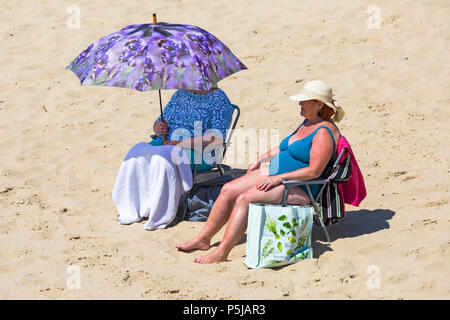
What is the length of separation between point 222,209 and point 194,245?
1.28ft

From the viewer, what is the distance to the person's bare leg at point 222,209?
18.0 feet

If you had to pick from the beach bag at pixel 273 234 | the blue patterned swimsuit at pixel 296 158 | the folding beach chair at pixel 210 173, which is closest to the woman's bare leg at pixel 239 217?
the beach bag at pixel 273 234

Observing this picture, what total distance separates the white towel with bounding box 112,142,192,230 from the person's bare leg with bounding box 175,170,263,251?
576 mm

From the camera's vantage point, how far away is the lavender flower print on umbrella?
583 cm

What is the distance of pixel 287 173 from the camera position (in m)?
5.38

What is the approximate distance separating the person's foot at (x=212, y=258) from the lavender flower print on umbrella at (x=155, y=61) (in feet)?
4.46

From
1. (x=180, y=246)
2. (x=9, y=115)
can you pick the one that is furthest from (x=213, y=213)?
(x=9, y=115)

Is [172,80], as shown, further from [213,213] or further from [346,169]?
[346,169]

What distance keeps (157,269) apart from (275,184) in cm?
107

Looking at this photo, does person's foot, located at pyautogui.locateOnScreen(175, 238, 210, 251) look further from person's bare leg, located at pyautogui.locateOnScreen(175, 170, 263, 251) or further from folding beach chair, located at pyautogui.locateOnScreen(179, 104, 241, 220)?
folding beach chair, located at pyautogui.locateOnScreen(179, 104, 241, 220)

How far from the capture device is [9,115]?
28.6 feet

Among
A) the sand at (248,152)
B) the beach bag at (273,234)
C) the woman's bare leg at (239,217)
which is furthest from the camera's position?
the woman's bare leg at (239,217)

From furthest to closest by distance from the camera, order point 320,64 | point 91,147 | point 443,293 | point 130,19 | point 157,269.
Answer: point 130,19, point 320,64, point 91,147, point 157,269, point 443,293

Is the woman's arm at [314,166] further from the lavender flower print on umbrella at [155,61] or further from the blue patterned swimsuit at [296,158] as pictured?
the lavender flower print on umbrella at [155,61]
